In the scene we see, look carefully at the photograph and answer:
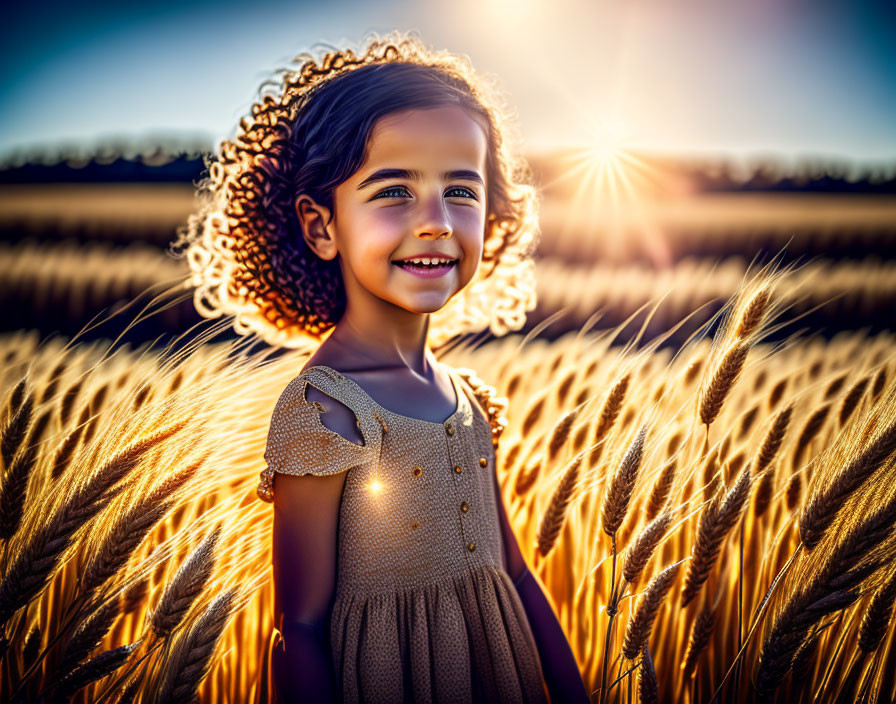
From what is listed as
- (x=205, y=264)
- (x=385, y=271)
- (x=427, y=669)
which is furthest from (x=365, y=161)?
(x=427, y=669)

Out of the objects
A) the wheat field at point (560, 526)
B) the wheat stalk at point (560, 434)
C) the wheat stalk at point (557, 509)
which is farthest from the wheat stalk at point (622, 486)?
the wheat stalk at point (560, 434)

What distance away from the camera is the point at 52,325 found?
412 centimetres

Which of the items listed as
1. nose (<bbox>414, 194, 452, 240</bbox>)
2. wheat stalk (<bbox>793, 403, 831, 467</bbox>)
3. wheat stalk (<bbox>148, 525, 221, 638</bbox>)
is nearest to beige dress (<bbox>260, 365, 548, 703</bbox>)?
wheat stalk (<bbox>148, 525, 221, 638</bbox>)

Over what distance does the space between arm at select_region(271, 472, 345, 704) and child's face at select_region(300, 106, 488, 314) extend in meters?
0.30

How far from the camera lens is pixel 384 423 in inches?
39.0

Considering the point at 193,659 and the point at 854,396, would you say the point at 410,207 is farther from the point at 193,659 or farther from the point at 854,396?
the point at 854,396

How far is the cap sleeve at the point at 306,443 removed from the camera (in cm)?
92

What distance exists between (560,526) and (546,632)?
0.62 ft

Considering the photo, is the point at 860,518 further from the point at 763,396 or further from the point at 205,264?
the point at 205,264

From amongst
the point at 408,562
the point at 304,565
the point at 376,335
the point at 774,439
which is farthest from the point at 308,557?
the point at 774,439

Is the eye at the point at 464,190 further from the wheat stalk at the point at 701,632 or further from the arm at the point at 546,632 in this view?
the wheat stalk at the point at 701,632

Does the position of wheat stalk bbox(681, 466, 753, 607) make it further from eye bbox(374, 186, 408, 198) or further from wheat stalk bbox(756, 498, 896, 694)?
eye bbox(374, 186, 408, 198)

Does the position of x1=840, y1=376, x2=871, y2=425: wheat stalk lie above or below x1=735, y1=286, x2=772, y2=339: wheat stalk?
below

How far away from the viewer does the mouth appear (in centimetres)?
101
